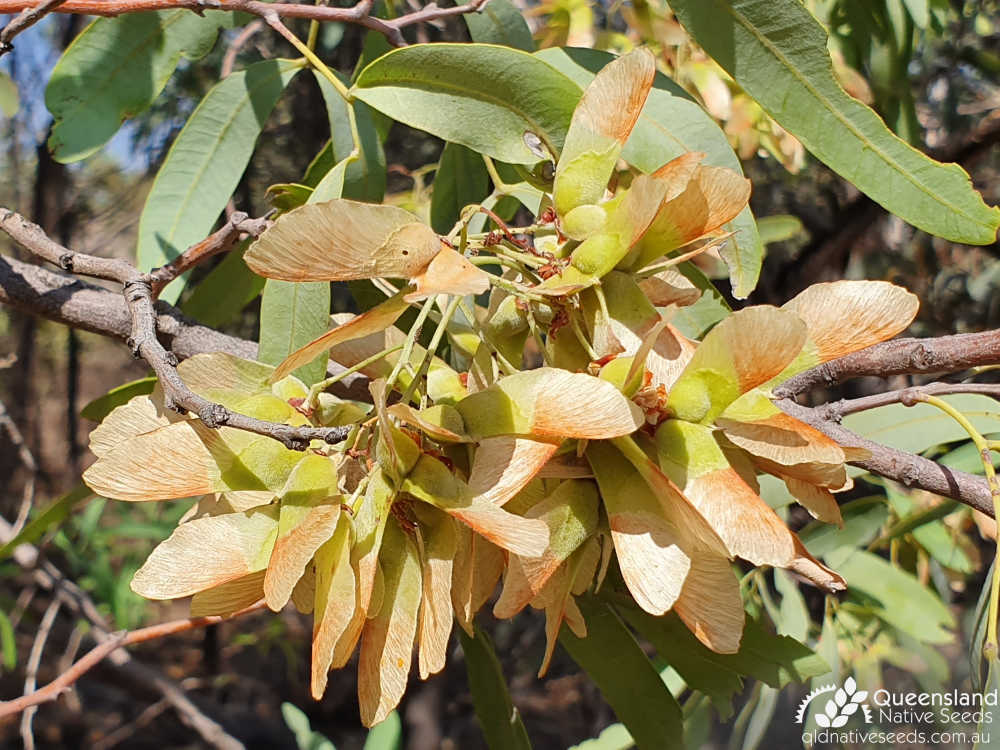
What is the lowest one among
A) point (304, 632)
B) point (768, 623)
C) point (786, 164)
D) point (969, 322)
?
point (304, 632)

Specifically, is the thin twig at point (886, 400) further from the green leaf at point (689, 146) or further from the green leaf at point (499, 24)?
the green leaf at point (499, 24)

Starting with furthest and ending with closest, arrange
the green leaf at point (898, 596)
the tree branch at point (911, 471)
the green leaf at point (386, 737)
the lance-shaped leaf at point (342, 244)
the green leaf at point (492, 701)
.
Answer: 1. the green leaf at point (898, 596)
2. the green leaf at point (386, 737)
3. the green leaf at point (492, 701)
4. the tree branch at point (911, 471)
5. the lance-shaped leaf at point (342, 244)

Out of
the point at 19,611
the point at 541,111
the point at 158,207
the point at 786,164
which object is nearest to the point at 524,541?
the point at 541,111

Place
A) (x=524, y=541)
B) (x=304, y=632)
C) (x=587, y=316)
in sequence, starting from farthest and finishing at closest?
(x=304, y=632), (x=587, y=316), (x=524, y=541)

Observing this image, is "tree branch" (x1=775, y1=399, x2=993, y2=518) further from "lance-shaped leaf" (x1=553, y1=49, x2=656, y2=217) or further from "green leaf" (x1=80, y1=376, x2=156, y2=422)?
"green leaf" (x1=80, y1=376, x2=156, y2=422)

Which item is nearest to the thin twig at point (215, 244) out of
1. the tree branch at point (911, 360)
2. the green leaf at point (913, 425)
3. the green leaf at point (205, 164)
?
the green leaf at point (205, 164)

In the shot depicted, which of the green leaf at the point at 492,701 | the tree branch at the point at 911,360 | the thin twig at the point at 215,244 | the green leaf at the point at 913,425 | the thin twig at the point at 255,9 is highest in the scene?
the thin twig at the point at 255,9

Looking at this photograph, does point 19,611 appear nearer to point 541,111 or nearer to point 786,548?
point 541,111

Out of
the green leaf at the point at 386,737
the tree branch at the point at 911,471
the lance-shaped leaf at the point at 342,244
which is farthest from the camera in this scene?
the green leaf at the point at 386,737
